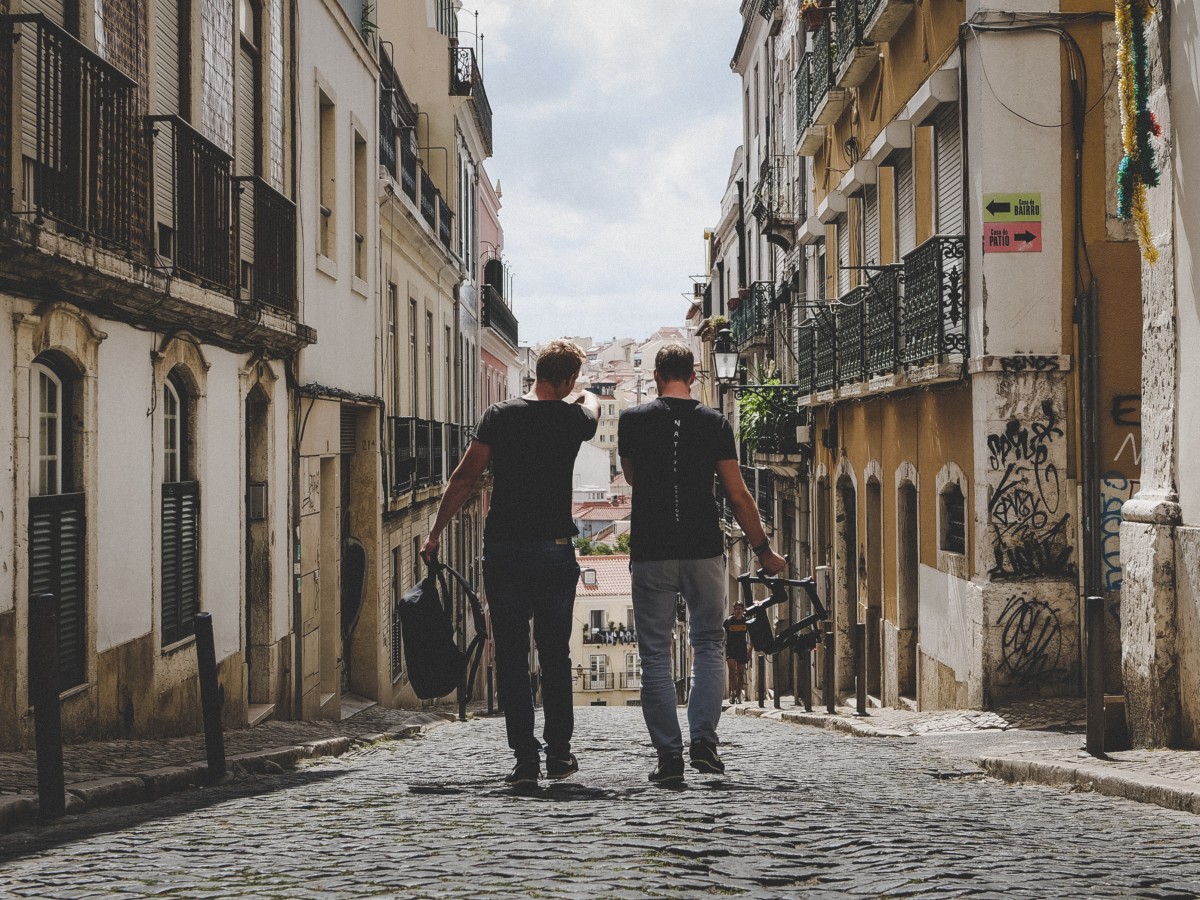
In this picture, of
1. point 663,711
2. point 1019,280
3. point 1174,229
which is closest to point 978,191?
point 1019,280

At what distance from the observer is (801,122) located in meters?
21.0

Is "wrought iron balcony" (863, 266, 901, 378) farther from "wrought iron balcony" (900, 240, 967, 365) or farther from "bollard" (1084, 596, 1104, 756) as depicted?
"bollard" (1084, 596, 1104, 756)

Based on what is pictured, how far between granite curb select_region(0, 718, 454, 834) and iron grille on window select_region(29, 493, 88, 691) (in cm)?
97

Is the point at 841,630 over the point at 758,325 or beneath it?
beneath

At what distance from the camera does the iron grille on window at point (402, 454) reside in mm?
18000

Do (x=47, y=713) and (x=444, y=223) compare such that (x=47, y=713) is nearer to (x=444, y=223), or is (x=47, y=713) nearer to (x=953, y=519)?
(x=953, y=519)

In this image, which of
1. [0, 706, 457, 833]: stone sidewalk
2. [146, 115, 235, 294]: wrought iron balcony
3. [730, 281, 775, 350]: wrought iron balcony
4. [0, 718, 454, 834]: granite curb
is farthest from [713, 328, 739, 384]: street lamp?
[0, 718, 454, 834]: granite curb

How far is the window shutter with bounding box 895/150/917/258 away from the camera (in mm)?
15470

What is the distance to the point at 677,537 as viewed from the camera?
611 centimetres

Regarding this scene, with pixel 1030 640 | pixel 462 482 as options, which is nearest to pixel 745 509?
pixel 462 482

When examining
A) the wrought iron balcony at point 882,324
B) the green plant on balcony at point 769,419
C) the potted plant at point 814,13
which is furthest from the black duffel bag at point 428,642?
the green plant on balcony at point 769,419

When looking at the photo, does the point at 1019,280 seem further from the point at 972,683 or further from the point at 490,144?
the point at 490,144

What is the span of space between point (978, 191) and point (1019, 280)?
89cm

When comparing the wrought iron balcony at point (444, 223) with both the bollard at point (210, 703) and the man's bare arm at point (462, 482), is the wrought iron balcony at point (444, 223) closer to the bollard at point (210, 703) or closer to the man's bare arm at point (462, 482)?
the bollard at point (210, 703)
